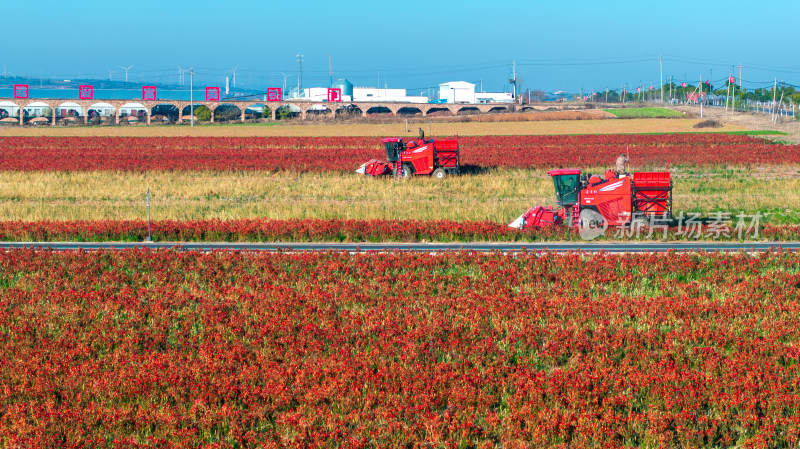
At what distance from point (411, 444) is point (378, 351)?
3528 mm

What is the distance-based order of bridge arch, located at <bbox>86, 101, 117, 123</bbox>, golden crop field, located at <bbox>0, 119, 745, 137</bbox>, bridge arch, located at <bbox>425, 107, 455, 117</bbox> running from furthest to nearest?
bridge arch, located at <bbox>425, 107, 455, 117</bbox> → bridge arch, located at <bbox>86, 101, 117, 123</bbox> → golden crop field, located at <bbox>0, 119, 745, 137</bbox>

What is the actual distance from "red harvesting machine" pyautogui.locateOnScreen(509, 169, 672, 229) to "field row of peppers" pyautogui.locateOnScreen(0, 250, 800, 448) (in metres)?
4.61

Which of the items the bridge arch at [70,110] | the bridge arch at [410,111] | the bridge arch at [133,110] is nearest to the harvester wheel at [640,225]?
the bridge arch at [410,111]

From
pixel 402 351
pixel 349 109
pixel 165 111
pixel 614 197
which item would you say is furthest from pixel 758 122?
pixel 402 351

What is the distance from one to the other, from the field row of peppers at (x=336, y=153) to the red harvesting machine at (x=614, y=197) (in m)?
14.5

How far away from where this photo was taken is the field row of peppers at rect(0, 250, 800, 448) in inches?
440

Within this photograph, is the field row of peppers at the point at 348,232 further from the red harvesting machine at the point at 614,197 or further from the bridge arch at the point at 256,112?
the bridge arch at the point at 256,112

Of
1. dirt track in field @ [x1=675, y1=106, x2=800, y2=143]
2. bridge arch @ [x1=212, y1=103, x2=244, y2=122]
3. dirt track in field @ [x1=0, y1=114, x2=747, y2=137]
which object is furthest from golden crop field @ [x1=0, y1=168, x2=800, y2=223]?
bridge arch @ [x1=212, y1=103, x2=244, y2=122]

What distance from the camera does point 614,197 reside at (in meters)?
25.9

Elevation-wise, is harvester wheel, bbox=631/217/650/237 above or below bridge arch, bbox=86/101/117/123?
below

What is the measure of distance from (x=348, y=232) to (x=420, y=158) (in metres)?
17.7

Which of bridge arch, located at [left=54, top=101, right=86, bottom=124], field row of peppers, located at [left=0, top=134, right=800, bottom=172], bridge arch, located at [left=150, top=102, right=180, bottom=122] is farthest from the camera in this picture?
bridge arch, located at [left=54, top=101, right=86, bottom=124]

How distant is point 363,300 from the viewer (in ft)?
58.7

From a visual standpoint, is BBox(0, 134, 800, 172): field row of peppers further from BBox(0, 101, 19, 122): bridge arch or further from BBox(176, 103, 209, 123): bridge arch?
BBox(0, 101, 19, 122): bridge arch
